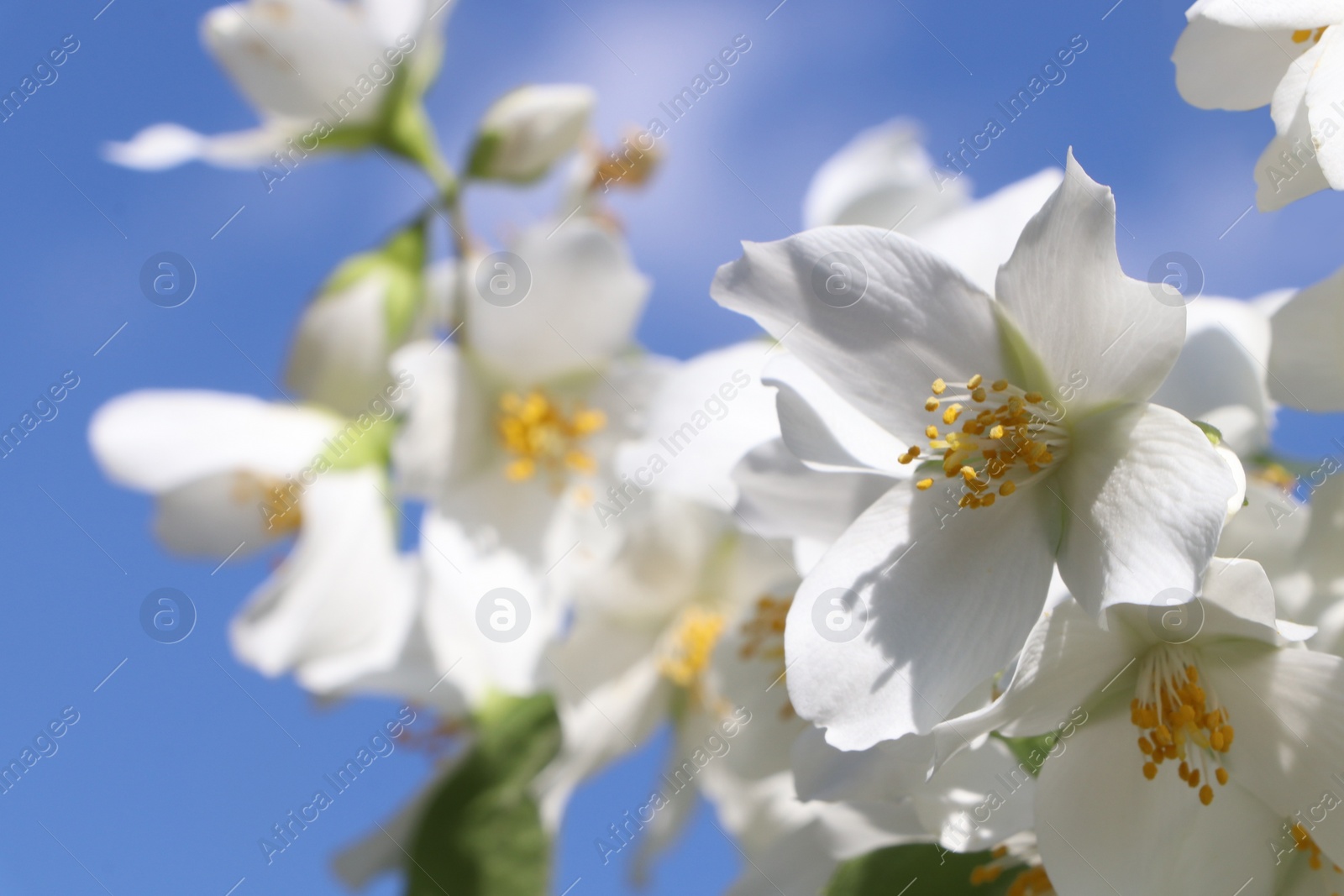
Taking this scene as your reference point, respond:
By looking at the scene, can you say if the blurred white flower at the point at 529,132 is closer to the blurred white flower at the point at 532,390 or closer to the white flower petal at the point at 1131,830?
the blurred white flower at the point at 532,390

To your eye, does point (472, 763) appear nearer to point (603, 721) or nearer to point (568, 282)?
point (603, 721)

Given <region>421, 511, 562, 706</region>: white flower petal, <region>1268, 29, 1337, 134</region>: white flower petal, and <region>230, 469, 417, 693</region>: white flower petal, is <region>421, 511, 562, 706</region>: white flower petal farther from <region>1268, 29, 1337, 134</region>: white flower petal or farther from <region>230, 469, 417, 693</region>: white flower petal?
<region>1268, 29, 1337, 134</region>: white flower petal

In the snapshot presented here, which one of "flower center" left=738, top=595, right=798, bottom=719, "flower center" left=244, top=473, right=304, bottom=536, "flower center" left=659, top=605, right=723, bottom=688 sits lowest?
"flower center" left=659, top=605, right=723, bottom=688

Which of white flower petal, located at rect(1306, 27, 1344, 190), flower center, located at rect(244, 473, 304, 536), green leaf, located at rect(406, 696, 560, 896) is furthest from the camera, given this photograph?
flower center, located at rect(244, 473, 304, 536)

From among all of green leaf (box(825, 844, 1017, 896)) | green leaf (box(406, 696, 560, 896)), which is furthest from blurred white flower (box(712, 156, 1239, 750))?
green leaf (box(406, 696, 560, 896))

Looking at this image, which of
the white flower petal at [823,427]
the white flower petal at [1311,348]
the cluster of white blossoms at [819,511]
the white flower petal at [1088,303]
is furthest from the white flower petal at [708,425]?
the white flower petal at [1311,348]

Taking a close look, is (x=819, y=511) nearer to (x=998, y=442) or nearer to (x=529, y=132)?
(x=998, y=442)

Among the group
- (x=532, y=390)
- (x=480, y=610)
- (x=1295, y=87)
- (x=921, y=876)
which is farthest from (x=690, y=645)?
(x=1295, y=87)
